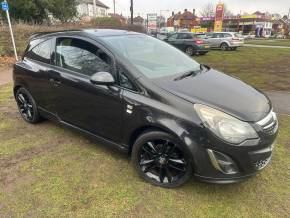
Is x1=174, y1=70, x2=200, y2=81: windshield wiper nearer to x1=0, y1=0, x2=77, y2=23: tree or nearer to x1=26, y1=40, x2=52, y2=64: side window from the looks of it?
x1=26, y1=40, x2=52, y2=64: side window

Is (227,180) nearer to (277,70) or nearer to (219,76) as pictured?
(219,76)

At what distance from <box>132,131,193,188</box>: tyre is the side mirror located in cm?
71

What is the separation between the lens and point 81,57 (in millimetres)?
3645

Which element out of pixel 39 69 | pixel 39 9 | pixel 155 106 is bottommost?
pixel 155 106

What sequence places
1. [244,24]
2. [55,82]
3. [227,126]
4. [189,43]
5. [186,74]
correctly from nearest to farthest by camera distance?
[227,126]
[186,74]
[55,82]
[189,43]
[244,24]

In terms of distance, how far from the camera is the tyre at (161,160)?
2.85m

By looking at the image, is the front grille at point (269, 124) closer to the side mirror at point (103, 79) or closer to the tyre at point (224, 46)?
the side mirror at point (103, 79)

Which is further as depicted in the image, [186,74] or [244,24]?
[244,24]

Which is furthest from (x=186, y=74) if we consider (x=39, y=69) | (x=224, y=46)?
(x=224, y=46)

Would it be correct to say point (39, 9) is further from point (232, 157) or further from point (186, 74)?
point (232, 157)

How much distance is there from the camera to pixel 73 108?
12.4 feet

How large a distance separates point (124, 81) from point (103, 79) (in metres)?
0.24

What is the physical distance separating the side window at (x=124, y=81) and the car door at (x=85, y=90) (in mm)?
83

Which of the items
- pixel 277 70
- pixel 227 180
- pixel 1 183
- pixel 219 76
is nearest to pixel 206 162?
pixel 227 180
